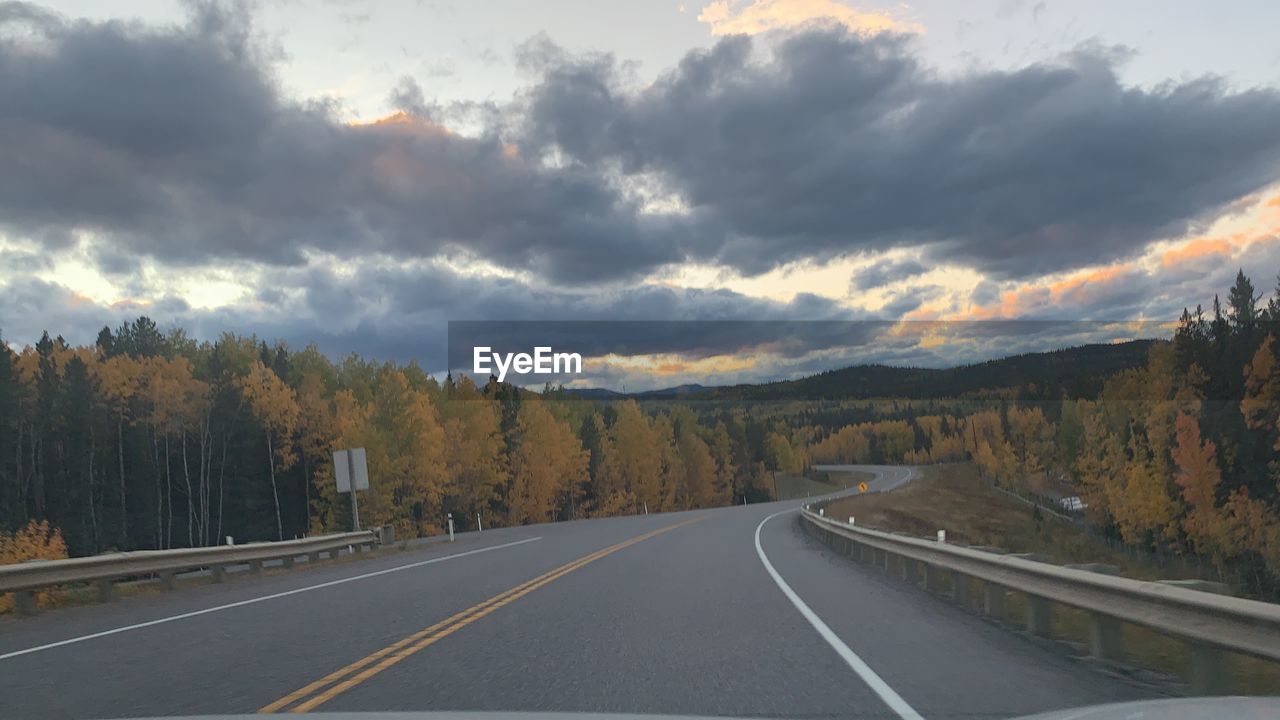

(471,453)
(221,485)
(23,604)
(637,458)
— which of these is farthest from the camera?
(637,458)

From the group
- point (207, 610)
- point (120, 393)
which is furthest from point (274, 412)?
point (207, 610)

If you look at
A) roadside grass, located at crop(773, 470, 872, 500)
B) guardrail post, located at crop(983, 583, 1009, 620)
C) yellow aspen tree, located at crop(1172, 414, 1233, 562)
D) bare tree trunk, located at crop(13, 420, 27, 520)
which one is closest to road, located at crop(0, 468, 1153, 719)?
guardrail post, located at crop(983, 583, 1009, 620)

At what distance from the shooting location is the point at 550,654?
27.2 ft

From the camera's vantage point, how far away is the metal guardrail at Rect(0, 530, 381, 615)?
1389 centimetres

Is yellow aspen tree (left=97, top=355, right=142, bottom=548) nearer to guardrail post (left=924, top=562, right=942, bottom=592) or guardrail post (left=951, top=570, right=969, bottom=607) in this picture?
guardrail post (left=924, top=562, right=942, bottom=592)

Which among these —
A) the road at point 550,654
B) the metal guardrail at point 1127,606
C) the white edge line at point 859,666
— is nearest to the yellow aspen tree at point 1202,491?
the road at point 550,654

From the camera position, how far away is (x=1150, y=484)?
74.8m

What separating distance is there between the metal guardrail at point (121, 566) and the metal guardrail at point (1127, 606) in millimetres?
12333

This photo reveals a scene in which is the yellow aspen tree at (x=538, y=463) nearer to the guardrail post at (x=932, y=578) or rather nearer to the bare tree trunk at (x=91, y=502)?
the bare tree trunk at (x=91, y=502)

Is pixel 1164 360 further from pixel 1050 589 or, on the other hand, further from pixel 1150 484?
pixel 1050 589

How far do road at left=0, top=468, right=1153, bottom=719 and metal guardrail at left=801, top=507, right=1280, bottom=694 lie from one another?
401 mm

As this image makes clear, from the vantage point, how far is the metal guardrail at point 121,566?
1389cm

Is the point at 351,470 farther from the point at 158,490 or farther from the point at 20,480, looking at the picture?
the point at 20,480

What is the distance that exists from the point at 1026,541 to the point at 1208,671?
74.1 meters
